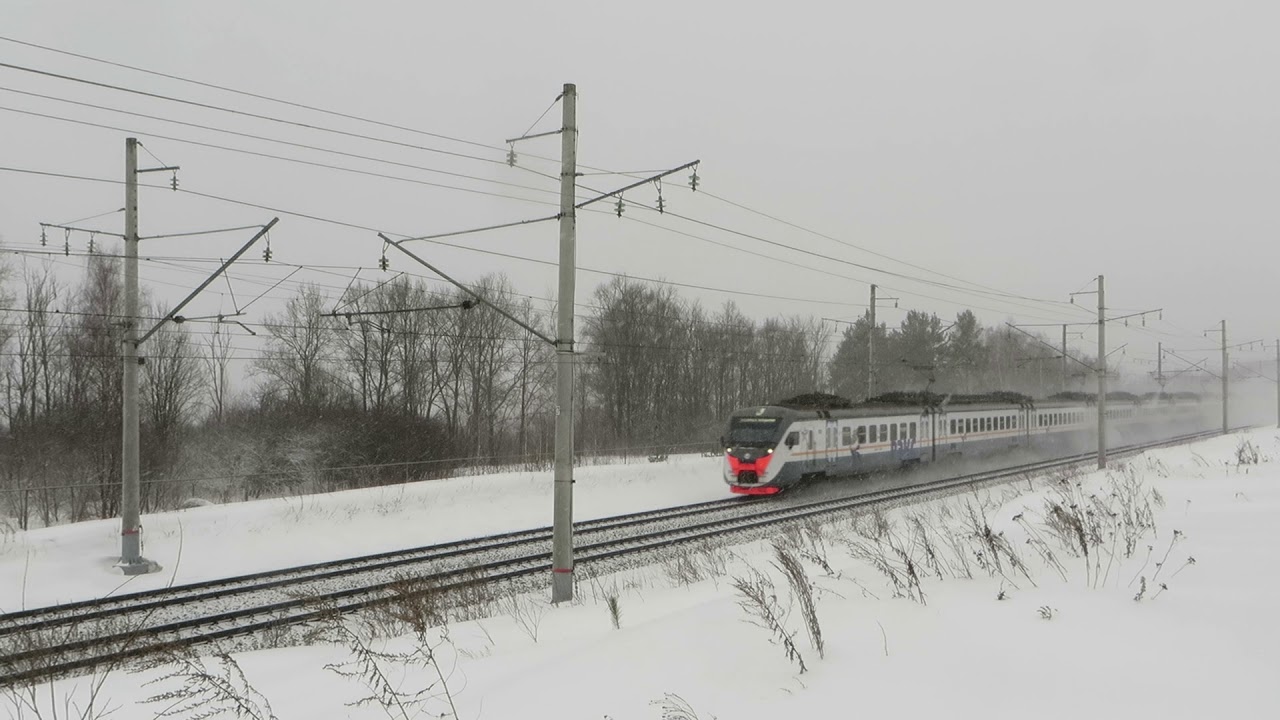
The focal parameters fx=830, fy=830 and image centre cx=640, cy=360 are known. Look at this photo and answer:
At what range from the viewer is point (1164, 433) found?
56250 millimetres

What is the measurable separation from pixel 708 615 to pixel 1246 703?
430 cm

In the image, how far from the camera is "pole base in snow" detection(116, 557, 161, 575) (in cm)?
1551

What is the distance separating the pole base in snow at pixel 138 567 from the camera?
15.5m

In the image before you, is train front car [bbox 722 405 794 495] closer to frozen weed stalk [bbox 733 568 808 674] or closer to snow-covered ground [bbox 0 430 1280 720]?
snow-covered ground [bbox 0 430 1280 720]

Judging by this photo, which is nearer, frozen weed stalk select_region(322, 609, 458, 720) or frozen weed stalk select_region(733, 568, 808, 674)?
frozen weed stalk select_region(322, 609, 458, 720)

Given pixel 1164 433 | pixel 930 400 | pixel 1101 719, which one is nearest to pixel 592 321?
pixel 930 400

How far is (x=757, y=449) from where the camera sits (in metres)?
23.8

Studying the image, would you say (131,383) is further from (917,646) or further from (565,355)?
(917,646)

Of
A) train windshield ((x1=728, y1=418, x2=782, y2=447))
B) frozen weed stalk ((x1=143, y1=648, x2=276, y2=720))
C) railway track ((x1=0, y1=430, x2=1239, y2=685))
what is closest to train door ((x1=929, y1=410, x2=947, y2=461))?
railway track ((x1=0, y1=430, x2=1239, y2=685))

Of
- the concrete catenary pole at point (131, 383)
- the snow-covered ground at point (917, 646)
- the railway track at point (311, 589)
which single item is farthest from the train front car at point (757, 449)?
the concrete catenary pole at point (131, 383)

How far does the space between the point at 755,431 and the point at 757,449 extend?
524 millimetres

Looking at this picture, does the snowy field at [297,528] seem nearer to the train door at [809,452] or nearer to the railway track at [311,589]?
the railway track at [311,589]

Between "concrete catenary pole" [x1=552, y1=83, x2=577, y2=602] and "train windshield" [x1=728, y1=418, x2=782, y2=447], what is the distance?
12.7m

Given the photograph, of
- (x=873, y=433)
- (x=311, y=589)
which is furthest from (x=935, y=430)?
(x=311, y=589)
